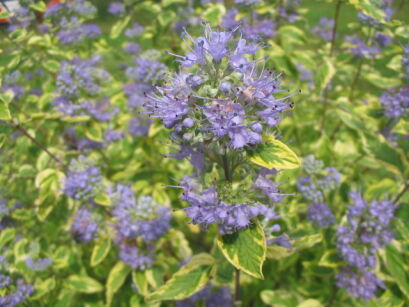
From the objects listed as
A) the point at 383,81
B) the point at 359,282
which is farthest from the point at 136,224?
the point at 383,81

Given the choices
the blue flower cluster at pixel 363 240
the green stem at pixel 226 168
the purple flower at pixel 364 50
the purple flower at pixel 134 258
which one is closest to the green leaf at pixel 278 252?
the green stem at pixel 226 168

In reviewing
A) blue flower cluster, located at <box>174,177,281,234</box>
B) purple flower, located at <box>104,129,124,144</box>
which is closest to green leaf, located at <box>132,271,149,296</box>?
blue flower cluster, located at <box>174,177,281,234</box>

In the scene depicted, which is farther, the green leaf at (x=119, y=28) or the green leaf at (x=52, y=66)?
the green leaf at (x=119, y=28)

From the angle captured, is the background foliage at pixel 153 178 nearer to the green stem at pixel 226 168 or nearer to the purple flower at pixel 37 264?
the purple flower at pixel 37 264

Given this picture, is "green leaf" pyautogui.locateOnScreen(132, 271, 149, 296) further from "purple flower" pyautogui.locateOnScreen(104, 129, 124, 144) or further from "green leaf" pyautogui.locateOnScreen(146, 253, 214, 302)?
"purple flower" pyautogui.locateOnScreen(104, 129, 124, 144)

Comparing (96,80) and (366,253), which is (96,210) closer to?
Answer: (96,80)
